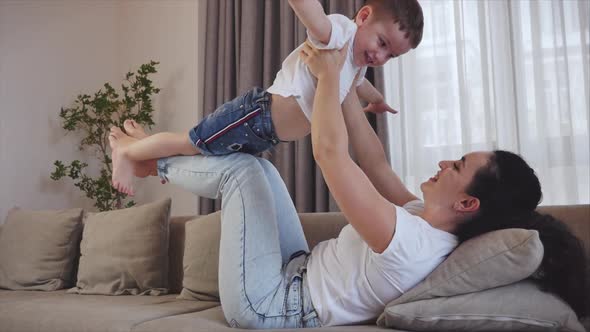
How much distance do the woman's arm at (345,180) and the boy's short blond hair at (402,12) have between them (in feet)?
1.14

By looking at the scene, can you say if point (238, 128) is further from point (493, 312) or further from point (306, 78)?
point (493, 312)

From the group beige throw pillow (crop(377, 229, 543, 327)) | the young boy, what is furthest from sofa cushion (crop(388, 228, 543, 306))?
the young boy

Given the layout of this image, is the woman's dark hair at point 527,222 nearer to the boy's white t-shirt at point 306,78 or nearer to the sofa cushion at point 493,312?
the sofa cushion at point 493,312

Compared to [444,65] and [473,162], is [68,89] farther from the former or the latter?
[473,162]

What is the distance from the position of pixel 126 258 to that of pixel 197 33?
2021 millimetres

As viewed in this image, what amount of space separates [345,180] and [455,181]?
302 mm

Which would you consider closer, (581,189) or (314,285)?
(314,285)

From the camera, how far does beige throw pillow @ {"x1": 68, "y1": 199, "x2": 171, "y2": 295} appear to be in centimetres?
244

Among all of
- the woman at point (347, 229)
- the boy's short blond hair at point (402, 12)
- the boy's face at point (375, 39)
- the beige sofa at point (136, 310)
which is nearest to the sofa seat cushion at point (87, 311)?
the beige sofa at point (136, 310)

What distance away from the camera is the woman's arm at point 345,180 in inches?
49.1

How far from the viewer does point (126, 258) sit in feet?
8.09

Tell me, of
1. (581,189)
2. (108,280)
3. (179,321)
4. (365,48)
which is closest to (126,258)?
(108,280)

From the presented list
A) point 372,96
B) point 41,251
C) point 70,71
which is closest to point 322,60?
point 372,96

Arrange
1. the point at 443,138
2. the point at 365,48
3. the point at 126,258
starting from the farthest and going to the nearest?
the point at 443,138 → the point at 126,258 → the point at 365,48
